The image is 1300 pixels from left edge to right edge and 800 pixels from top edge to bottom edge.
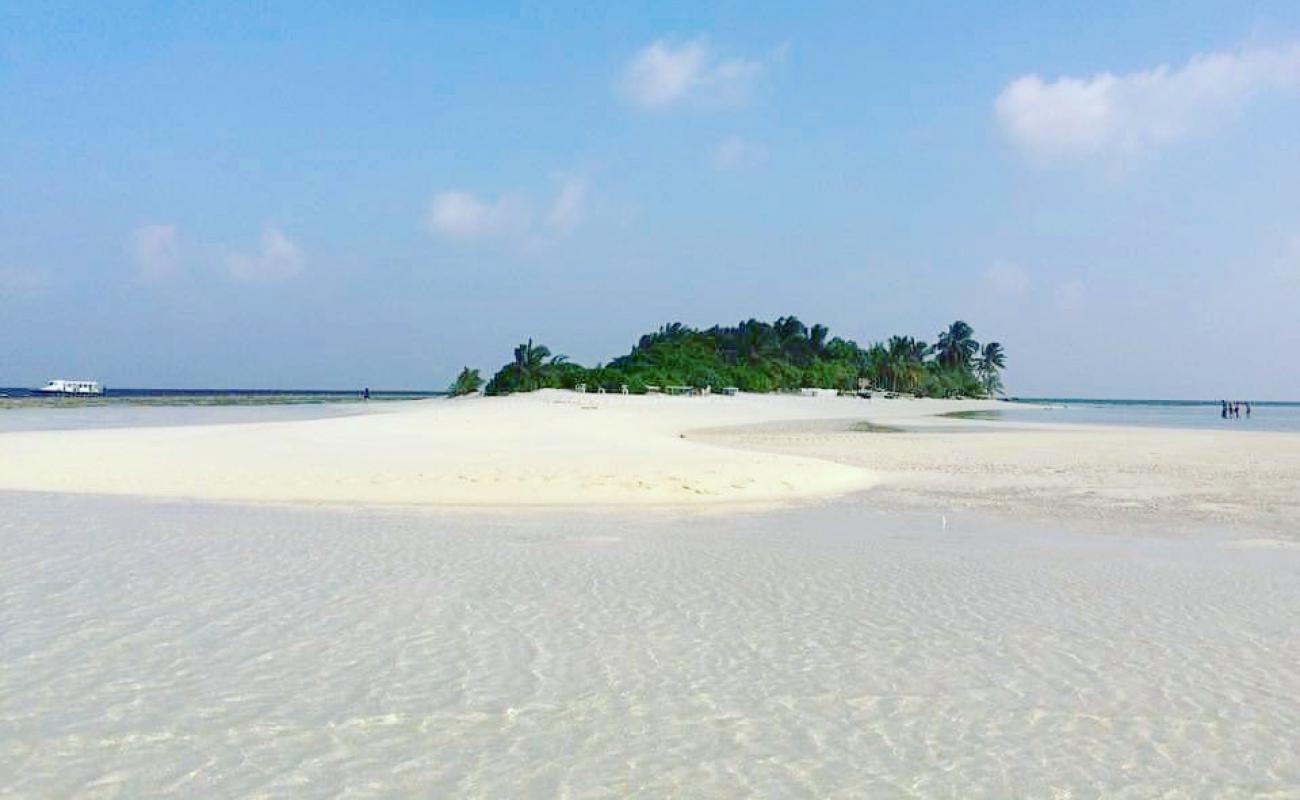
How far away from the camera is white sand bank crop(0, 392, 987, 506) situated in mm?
18141

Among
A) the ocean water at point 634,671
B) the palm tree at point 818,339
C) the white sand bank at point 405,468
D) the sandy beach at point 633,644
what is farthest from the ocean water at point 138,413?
the palm tree at point 818,339

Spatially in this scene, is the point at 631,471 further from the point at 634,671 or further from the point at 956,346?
the point at 956,346

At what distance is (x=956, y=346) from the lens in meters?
171

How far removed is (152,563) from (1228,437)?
4657 centimetres

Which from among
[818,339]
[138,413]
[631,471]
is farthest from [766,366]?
[631,471]

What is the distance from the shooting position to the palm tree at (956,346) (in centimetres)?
17050

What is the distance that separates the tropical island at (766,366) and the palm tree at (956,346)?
0.17 meters

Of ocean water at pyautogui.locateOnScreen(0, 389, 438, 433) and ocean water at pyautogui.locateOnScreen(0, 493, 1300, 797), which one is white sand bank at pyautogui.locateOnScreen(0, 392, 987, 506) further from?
ocean water at pyautogui.locateOnScreen(0, 389, 438, 433)

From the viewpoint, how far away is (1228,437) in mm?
45375

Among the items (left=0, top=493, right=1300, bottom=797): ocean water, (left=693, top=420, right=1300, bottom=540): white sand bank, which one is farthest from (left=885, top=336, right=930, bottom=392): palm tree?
(left=0, top=493, right=1300, bottom=797): ocean water

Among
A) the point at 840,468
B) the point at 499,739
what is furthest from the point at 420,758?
the point at 840,468

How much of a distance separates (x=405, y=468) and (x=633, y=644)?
14281 millimetres

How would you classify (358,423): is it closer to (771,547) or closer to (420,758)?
(771,547)

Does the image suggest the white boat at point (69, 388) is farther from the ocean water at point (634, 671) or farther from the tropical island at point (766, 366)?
the ocean water at point (634, 671)
